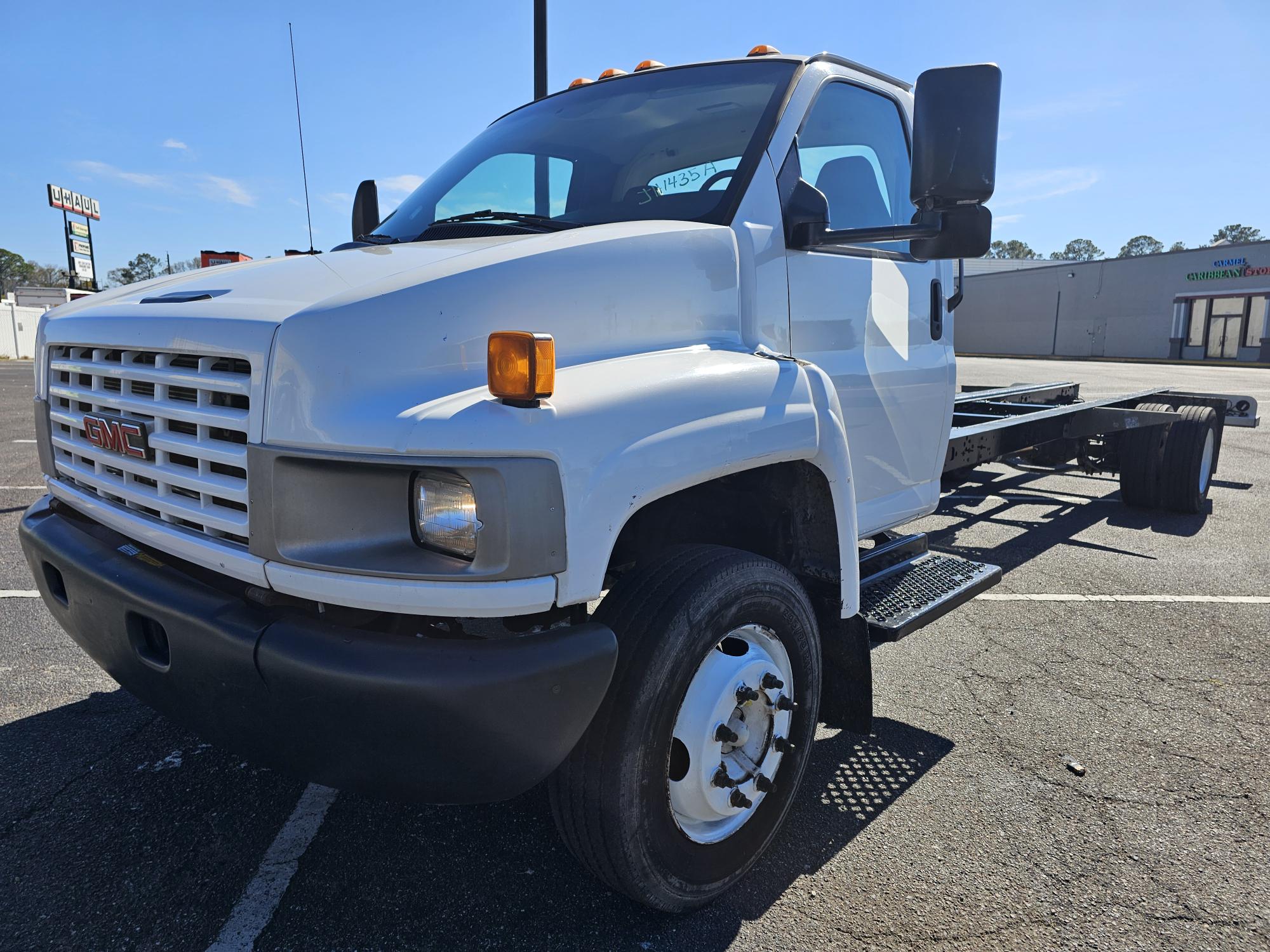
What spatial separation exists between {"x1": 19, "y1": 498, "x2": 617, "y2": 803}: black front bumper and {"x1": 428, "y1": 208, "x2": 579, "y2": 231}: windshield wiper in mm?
1347

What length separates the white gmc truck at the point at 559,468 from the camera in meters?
1.72

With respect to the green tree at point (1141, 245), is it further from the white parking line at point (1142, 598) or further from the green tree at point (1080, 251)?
the white parking line at point (1142, 598)

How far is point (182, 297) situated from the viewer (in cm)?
219

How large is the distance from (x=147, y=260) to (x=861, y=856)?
104757mm

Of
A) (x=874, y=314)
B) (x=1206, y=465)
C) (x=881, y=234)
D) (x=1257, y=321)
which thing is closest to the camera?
(x=881, y=234)

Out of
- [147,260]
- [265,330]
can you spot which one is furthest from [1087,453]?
[147,260]

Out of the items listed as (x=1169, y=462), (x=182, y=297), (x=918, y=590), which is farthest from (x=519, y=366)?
(x=1169, y=462)

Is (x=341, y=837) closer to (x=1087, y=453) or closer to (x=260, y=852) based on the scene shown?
(x=260, y=852)

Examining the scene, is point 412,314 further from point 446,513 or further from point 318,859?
point 318,859

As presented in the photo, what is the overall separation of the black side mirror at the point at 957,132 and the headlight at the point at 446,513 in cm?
157

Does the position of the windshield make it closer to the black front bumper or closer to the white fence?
the black front bumper

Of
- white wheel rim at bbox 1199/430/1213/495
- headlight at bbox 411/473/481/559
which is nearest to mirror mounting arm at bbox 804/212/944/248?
headlight at bbox 411/473/481/559

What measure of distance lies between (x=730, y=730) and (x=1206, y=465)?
7.14 metres

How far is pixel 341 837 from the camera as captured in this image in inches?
99.1
